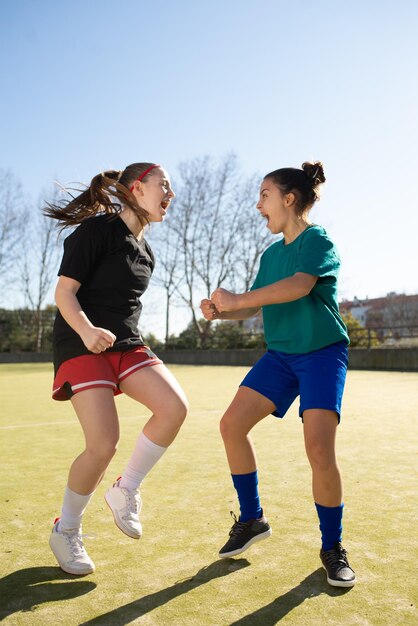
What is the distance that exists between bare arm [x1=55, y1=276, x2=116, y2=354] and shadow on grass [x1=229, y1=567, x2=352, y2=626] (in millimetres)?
1095

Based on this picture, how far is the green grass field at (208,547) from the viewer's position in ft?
7.11

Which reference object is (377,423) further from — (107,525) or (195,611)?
(195,611)

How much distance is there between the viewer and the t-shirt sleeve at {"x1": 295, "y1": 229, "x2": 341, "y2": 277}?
2688 millimetres

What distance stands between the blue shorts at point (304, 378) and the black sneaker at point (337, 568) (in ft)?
1.76

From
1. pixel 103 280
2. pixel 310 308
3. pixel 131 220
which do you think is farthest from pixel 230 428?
pixel 131 220

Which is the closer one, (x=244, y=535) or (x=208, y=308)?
(x=244, y=535)

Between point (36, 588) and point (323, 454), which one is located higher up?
point (323, 454)

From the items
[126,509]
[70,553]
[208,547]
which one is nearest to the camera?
[70,553]

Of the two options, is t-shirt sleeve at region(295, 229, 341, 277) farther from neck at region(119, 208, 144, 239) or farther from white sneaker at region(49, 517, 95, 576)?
white sneaker at region(49, 517, 95, 576)

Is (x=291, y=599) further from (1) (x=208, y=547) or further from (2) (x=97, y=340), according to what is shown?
(2) (x=97, y=340)

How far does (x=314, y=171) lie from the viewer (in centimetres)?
299

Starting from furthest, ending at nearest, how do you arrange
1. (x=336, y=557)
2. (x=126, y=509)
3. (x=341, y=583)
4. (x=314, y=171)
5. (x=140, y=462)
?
1. (x=314, y=171)
2. (x=140, y=462)
3. (x=126, y=509)
4. (x=336, y=557)
5. (x=341, y=583)

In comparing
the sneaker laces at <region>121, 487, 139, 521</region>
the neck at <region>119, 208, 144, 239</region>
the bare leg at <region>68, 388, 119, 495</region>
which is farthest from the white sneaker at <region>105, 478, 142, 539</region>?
the neck at <region>119, 208, 144, 239</region>

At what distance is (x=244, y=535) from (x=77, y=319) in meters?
1.16
